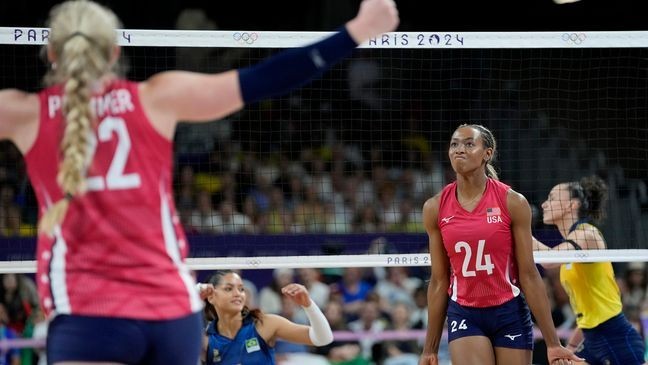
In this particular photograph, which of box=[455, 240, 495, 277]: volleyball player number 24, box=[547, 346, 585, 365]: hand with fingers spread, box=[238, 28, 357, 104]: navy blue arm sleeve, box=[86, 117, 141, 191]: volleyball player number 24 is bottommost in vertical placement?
box=[547, 346, 585, 365]: hand with fingers spread

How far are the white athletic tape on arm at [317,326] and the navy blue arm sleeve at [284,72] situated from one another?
11.5ft

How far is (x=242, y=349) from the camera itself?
6.97 m

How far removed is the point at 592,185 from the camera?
846cm

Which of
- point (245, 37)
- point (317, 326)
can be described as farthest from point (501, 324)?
point (245, 37)

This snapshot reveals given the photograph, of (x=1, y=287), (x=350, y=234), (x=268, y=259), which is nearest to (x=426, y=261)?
(x=268, y=259)

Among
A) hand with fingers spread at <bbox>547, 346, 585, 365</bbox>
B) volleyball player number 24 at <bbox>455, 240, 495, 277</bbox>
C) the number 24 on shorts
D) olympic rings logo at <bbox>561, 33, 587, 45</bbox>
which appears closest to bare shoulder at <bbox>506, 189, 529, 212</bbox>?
volleyball player number 24 at <bbox>455, 240, 495, 277</bbox>

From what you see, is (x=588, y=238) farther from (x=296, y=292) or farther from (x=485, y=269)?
(x=296, y=292)

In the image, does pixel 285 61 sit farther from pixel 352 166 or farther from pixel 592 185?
pixel 352 166

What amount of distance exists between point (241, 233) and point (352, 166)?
3013 millimetres

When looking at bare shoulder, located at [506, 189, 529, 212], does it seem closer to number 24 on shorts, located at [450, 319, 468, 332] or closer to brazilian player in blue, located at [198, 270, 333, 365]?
number 24 on shorts, located at [450, 319, 468, 332]

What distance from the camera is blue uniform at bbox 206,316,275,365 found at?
22.9 feet

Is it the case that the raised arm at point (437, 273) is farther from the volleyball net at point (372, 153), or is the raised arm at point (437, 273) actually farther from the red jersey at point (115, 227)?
the red jersey at point (115, 227)

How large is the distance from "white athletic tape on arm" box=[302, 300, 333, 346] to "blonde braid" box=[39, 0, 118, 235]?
3640 mm

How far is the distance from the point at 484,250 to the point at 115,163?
3.72 meters
